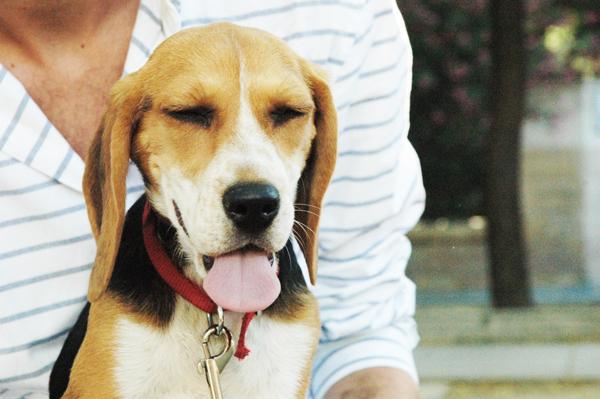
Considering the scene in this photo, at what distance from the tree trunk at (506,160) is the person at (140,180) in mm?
5887

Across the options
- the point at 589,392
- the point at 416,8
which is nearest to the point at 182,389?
the point at 589,392

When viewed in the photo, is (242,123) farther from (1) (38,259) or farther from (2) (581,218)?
(2) (581,218)

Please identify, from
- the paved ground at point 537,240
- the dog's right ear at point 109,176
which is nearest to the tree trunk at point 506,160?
the paved ground at point 537,240

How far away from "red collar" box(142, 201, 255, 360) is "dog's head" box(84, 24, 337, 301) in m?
0.04

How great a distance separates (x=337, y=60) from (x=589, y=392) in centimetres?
547

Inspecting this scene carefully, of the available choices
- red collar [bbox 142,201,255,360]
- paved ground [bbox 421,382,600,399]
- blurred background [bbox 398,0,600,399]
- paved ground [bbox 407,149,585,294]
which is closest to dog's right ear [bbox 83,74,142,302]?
red collar [bbox 142,201,255,360]

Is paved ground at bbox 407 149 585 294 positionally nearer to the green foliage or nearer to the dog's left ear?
the green foliage

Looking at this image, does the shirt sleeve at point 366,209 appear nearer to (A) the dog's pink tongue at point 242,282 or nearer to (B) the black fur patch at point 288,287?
(B) the black fur patch at point 288,287

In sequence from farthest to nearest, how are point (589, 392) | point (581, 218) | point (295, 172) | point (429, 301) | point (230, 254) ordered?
point (581, 218), point (429, 301), point (589, 392), point (295, 172), point (230, 254)

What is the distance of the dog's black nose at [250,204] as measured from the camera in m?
2.40

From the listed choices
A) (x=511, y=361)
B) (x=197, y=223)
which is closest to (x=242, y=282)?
(x=197, y=223)

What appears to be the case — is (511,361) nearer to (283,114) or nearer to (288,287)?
(288,287)

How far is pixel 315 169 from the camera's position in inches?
110

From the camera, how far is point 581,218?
11.8 m
